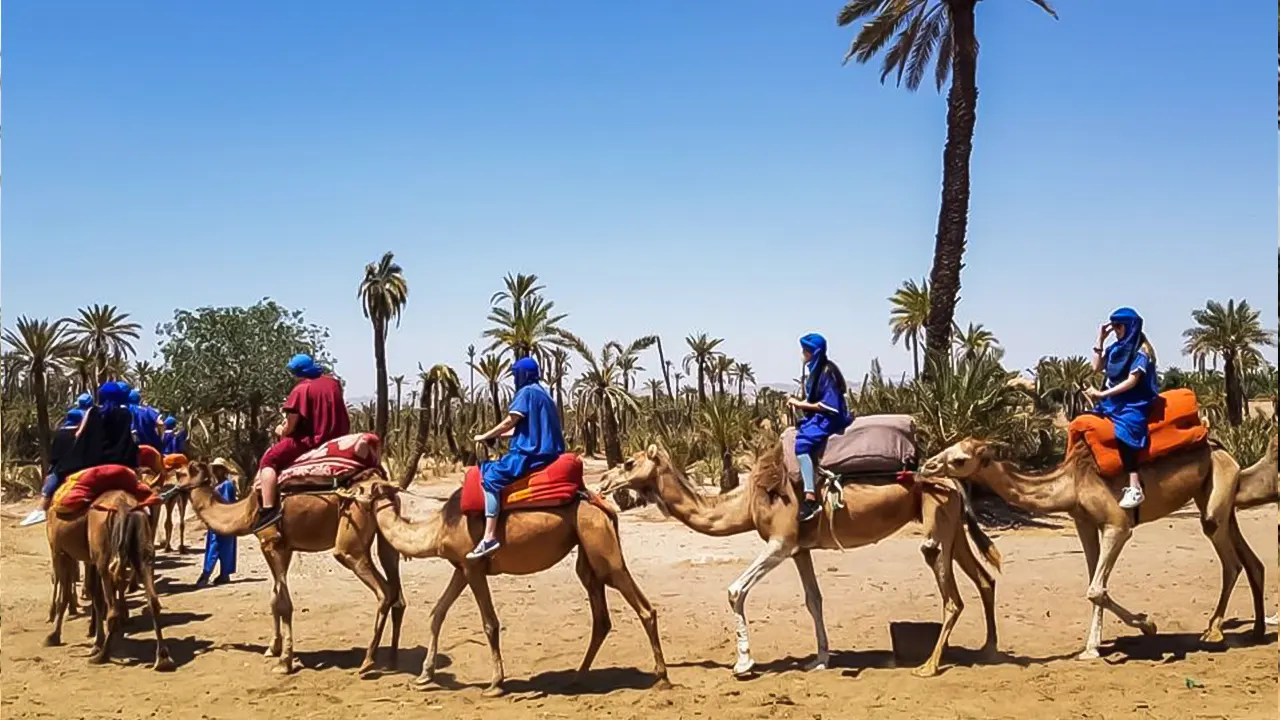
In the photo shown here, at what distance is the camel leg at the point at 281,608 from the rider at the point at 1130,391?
7087mm

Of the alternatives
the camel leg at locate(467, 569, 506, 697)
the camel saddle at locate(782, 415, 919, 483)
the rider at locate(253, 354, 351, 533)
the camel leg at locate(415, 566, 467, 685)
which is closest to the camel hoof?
the camel saddle at locate(782, 415, 919, 483)

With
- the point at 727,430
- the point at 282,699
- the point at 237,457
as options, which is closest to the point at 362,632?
the point at 282,699

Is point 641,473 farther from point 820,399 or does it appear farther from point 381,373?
point 381,373

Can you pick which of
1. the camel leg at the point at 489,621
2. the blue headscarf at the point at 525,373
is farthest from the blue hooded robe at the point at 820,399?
the camel leg at the point at 489,621

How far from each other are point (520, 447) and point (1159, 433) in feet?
17.2

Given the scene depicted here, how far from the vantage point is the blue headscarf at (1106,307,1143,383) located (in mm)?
8625

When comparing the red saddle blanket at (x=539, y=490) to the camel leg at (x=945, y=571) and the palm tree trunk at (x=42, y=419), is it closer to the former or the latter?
the camel leg at (x=945, y=571)

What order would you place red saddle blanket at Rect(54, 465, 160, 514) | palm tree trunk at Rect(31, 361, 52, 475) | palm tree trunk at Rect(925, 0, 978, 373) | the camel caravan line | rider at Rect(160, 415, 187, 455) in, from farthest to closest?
palm tree trunk at Rect(31, 361, 52, 475) → palm tree trunk at Rect(925, 0, 978, 373) → rider at Rect(160, 415, 187, 455) → red saddle blanket at Rect(54, 465, 160, 514) → the camel caravan line

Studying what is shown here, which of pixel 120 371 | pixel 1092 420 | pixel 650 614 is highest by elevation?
pixel 120 371

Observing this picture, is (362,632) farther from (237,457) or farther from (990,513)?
(237,457)

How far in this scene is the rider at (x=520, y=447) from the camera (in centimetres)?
820

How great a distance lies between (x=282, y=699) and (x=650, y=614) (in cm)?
300

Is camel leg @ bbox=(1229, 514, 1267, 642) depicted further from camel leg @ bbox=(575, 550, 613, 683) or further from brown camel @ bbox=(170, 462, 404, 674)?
brown camel @ bbox=(170, 462, 404, 674)

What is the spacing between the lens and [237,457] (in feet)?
91.4
